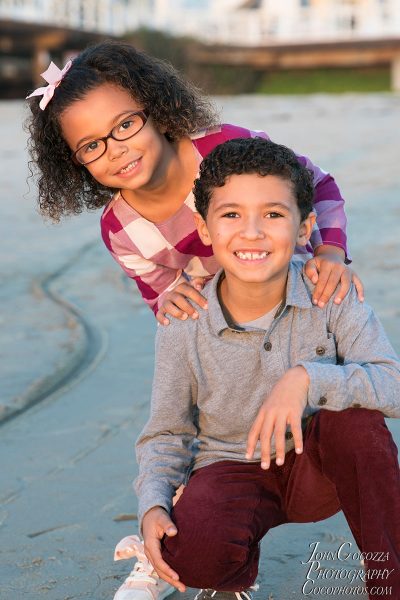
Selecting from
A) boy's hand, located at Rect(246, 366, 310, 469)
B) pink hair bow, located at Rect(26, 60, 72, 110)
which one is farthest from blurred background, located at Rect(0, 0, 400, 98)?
boy's hand, located at Rect(246, 366, 310, 469)

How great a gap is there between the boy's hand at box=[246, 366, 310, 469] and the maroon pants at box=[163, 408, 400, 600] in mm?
72

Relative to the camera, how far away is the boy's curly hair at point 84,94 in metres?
2.83

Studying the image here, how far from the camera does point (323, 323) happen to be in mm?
2307

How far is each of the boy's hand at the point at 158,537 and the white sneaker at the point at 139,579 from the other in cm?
13

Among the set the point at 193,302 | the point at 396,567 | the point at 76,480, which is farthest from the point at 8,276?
the point at 396,567

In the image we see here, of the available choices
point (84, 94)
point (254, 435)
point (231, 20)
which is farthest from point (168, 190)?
point (231, 20)

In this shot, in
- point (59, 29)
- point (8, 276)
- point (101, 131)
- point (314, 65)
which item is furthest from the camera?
point (314, 65)

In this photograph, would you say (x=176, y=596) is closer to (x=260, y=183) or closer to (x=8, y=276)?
Result: (x=260, y=183)

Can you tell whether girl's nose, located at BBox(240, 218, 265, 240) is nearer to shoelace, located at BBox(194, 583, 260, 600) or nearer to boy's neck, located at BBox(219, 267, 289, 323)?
boy's neck, located at BBox(219, 267, 289, 323)

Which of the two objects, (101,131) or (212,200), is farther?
(101,131)

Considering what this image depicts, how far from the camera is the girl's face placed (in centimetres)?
276

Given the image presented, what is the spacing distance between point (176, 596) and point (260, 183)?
36.4 inches

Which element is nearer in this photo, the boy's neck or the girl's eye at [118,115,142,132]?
the boy's neck

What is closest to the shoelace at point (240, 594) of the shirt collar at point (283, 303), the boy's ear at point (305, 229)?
the shirt collar at point (283, 303)
